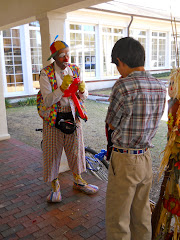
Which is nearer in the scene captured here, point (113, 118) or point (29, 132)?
point (113, 118)

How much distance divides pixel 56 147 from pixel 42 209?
743 millimetres

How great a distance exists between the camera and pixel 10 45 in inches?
456

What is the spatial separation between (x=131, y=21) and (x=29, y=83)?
7.22 metres

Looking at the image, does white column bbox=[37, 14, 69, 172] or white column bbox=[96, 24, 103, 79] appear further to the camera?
white column bbox=[96, 24, 103, 79]

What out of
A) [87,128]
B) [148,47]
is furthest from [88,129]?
[148,47]

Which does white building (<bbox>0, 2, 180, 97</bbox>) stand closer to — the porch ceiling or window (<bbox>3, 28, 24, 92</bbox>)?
window (<bbox>3, 28, 24, 92</bbox>)

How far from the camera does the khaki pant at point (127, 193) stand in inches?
75.8

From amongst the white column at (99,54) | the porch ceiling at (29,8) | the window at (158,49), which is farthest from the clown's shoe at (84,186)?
the window at (158,49)

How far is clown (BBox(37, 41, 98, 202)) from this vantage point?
2896mm

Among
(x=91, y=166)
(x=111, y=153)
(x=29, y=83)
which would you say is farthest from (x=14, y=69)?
(x=111, y=153)

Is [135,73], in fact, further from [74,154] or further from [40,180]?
[40,180]

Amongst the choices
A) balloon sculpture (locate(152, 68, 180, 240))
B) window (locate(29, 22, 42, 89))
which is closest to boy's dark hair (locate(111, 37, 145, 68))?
balloon sculpture (locate(152, 68, 180, 240))

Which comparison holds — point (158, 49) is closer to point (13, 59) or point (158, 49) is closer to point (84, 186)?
point (13, 59)

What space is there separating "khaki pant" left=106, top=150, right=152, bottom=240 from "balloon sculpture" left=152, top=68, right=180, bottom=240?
18 cm
